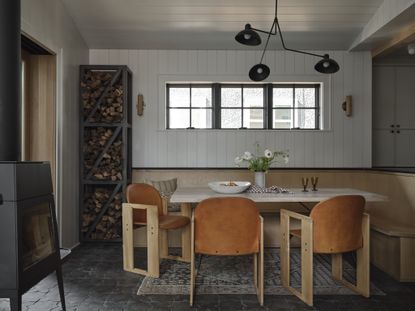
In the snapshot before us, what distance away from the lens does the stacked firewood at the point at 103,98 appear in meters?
4.83

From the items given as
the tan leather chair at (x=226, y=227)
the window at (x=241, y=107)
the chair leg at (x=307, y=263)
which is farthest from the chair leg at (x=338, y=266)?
the window at (x=241, y=107)

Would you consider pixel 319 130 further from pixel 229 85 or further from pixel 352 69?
pixel 229 85

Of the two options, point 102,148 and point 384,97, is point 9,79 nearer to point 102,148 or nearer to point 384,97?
point 102,148

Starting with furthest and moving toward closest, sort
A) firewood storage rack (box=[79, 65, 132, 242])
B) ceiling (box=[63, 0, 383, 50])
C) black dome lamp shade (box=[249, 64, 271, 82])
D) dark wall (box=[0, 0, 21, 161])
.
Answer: firewood storage rack (box=[79, 65, 132, 242])
ceiling (box=[63, 0, 383, 50])
black dome lamp shade (box=[249, 64, 271, 82])
dark wall (box=[0, 0, 21, 161])

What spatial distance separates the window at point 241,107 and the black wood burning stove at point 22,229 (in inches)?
122

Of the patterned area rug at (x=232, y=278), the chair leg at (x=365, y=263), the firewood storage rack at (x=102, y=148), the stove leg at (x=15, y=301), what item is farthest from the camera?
the firewood storage rack at (x=102, y=148)

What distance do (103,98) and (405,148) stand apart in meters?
4.58

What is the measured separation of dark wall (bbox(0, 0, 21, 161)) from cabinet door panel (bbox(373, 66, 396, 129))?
16.8 feet

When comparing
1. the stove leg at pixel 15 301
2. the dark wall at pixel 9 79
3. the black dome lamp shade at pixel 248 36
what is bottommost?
the stove leg at pixel 15 301

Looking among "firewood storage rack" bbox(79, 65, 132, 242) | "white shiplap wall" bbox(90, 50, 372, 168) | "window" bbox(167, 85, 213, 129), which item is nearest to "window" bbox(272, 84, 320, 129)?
"white shiplap wall" bbox(90, 50, 372, 168)

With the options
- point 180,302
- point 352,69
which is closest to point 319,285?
point 180,302

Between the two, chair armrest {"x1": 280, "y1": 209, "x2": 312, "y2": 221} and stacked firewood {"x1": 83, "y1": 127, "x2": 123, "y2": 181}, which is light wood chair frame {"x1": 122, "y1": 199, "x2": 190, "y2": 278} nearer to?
chair armrest {"x1": 280, "y1": 209, "x2": 312, "y2": 221}

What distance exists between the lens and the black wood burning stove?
7.17 ft

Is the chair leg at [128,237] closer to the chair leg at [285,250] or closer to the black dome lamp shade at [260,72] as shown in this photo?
the chair leg at [285,250]
